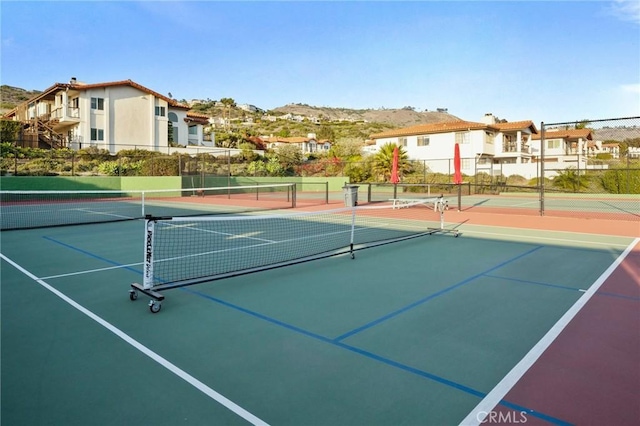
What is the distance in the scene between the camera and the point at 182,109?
165ft

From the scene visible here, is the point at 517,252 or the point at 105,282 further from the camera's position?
the point at 517,252

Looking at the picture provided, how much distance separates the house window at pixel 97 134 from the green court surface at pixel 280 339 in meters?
36.8

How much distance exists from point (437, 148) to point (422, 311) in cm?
4318

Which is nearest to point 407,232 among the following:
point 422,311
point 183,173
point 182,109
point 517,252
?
point 517,252

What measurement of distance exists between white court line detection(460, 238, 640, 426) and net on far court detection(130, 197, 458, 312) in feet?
11.1

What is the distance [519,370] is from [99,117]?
44.3 meters

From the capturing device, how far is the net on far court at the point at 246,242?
570 cm

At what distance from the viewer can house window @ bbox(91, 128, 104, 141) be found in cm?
4012

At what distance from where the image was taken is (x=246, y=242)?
31.9 feet

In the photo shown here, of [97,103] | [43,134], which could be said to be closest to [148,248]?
[97,103]

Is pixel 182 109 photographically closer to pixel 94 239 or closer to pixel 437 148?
pixel 437 148

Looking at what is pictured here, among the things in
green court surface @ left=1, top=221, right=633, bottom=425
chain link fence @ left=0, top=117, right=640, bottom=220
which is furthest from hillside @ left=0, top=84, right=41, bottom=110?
green court surface @ left=1, top=221, right=633, bottom=425

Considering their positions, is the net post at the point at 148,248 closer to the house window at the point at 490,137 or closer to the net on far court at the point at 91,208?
the net on far court at the point at 91,208

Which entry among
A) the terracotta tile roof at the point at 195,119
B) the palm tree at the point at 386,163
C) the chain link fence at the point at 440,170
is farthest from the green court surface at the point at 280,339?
the terracotta tile roof at the point at 195,119
